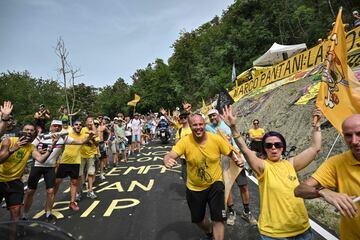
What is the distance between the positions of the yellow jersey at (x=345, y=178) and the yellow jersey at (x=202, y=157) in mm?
2072

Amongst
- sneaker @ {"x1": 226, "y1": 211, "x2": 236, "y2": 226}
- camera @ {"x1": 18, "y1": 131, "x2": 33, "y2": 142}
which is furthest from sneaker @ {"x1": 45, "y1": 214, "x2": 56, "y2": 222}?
sneaker @ {"x1": 226, "y1": 211, "x2": 236, "y2": 226}

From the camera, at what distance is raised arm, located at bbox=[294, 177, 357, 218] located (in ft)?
6.48

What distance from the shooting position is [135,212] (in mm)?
6223

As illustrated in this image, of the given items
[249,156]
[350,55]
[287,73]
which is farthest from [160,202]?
[287,73]

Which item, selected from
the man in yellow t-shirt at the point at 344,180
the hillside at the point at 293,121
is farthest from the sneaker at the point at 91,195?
the man in yellow t-shirt at the point at 344,180

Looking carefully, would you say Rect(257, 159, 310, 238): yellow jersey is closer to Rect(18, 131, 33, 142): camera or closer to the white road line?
the white road line

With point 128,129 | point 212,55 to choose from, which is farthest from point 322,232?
point 212,55

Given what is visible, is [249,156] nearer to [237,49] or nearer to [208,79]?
[237,49]

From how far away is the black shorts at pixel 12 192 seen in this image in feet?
16.5

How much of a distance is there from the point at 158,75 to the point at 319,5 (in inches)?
1192

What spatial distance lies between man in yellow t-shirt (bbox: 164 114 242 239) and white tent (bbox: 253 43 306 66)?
737 inches

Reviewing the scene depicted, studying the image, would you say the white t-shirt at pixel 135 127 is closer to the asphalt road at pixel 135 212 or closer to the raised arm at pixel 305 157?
the asphalt road at pixel 135 212

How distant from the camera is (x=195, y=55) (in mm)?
49500

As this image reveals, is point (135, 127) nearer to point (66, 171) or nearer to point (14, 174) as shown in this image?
point (66, 171)
